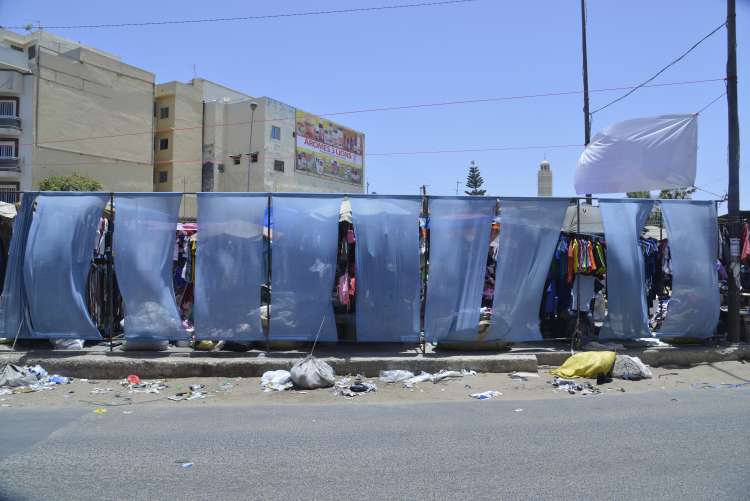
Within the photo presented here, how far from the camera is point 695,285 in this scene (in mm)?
9219

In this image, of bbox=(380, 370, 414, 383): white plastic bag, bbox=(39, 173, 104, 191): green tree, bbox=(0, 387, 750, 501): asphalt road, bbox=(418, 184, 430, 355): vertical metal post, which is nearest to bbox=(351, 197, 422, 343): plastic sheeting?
bbox=(418, 184, 430, 355): vertical metal post

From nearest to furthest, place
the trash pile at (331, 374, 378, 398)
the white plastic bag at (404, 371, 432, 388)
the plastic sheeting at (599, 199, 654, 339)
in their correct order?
the trash pile at (331, 374, 378, 398)
the white plastic bag at (404, 371, 432, 388)
the plastic sheeting at (599, 199, 654, 339)

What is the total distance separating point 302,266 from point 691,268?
634 cm

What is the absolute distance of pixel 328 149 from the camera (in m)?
63.1

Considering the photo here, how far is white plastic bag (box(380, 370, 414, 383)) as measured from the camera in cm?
812

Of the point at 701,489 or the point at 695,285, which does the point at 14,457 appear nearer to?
the point at 701,489

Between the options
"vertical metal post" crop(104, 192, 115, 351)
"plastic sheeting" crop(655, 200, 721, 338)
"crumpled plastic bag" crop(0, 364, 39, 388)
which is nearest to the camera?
"crumpled plastic bag" crop(0, 364, 39, 388)

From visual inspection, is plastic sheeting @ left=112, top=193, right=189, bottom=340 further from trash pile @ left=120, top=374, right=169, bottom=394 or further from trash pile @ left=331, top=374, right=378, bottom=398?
trash pile @ left=331, top=374, right=378, bottom=398

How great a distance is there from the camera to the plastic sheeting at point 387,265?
860 centimetres

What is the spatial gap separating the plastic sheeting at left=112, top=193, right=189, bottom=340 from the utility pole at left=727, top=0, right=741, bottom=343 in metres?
9.09

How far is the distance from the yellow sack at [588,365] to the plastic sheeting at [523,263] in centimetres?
71

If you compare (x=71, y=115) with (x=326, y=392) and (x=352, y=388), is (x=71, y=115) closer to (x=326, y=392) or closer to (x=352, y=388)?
(x=326, y=392)

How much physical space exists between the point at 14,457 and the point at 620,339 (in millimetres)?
8544

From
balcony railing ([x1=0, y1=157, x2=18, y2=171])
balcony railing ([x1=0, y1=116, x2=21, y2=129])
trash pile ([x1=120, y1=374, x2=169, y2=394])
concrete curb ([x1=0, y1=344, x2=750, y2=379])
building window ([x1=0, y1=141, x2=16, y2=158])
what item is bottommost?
trash pile ([x1=120, y1=374, x2=169, y2=394])
